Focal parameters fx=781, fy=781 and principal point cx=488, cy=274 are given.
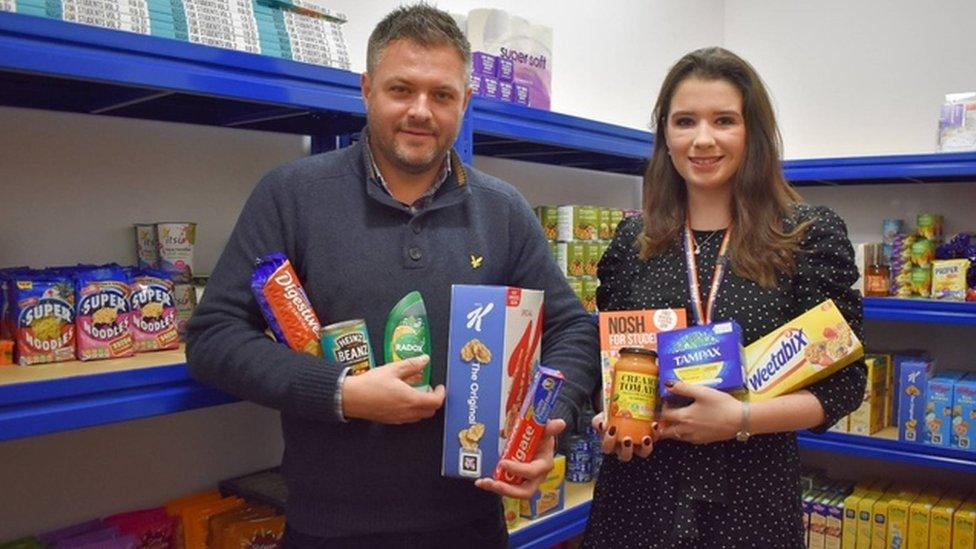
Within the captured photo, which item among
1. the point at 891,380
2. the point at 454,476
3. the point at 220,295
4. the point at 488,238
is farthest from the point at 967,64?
the point at 220,295

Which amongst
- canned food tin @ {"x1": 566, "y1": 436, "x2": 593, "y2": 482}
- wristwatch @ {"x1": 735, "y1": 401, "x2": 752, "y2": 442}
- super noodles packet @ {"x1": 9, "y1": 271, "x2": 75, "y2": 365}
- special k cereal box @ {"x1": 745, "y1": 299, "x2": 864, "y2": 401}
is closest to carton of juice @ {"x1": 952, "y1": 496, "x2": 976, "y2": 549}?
canned food tin @ {"x1": 566, "y1": 436, "x2": 593, "y2": 482}

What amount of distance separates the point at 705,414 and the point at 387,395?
0.57 metres

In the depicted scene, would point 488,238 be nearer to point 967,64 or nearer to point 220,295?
point 220,295

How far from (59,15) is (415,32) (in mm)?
641

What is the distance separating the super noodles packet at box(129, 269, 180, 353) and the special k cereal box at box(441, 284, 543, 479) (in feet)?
2.13

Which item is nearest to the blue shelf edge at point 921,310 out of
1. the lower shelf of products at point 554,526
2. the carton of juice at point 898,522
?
the carton of juice at point 898,522

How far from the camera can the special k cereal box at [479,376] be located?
1.41 metres

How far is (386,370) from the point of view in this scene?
1334 millimetres

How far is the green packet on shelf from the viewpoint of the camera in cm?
140

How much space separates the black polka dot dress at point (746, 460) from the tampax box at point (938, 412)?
165cm

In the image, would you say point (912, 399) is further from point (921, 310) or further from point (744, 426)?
point (744, 426)

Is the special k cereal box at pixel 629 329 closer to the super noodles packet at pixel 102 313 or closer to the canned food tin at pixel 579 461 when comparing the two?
the super noodles packet at pixel 102 313

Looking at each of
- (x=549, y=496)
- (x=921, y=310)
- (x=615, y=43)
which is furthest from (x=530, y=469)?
(x=615, y=43)

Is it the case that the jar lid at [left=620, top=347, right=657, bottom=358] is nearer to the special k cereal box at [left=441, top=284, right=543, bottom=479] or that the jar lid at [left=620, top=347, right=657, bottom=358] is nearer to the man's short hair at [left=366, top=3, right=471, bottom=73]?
the special k cereal box at [left=441, top=284, right=543, bottom=479]
